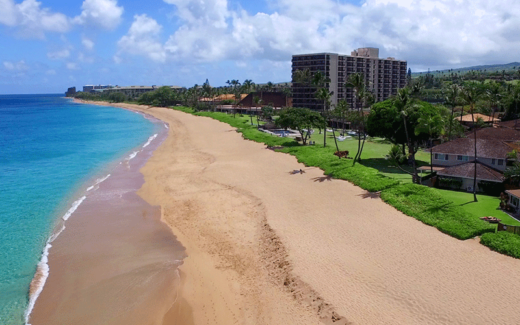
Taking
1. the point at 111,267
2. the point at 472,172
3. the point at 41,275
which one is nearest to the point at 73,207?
the point at 41,275

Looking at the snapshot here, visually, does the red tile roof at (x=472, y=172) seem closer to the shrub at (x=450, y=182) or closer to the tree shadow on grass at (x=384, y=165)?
the shrub at (x=450, y=182)

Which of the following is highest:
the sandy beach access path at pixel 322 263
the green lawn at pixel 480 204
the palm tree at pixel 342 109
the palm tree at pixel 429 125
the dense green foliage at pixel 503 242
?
the palm tree at pixel 342 109

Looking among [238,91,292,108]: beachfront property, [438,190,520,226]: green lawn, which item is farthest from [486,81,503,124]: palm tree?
[238,91,292,108]: beachfront property

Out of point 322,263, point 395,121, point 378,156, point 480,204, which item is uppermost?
point 395,121

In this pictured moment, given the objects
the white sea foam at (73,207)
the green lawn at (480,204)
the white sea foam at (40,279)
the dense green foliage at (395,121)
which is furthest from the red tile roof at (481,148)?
the white sea foam at (40,279)

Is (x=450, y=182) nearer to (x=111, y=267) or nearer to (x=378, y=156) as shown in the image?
(x=378, y=156)

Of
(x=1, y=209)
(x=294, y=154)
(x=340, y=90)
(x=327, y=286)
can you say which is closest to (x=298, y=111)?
(x=294, y=154)
